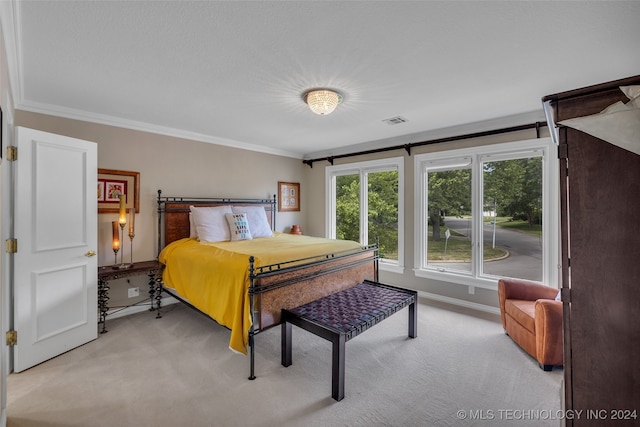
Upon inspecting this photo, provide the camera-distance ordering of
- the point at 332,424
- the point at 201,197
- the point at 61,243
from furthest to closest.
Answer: the point at 201,197
the point at 61,243
the point at 332,424

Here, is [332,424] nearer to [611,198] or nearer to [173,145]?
[611,198]

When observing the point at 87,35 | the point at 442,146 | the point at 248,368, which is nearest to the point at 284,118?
the point at 87,35

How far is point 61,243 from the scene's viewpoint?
2641 millimetres

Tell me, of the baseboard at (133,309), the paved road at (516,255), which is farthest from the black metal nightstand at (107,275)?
the paved road at (516,255)

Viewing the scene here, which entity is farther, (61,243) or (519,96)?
(519,96)

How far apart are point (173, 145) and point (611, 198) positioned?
14.5 feet

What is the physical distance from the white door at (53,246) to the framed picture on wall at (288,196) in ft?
9.70

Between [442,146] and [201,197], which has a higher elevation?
[442,146]

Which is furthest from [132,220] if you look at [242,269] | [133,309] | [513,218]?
[513,218]

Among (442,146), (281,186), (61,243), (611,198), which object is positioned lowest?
(61,243)

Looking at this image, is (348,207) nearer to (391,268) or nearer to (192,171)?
(391,268)

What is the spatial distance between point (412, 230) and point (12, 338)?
4521 mm

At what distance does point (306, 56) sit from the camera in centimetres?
210

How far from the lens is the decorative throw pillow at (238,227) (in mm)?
3889
